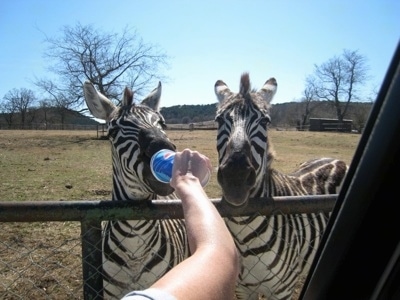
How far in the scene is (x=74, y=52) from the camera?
3381 centimetres

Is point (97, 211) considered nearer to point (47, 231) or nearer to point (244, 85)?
point (244, 85)

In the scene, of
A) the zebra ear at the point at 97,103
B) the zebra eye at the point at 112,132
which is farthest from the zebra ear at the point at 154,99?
the zebra eye at the point at 112,132

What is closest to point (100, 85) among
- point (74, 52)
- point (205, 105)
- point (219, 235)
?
point (74, 52)

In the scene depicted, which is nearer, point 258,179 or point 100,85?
point 258,179

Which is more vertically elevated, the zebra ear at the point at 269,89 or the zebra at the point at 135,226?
the zebra ear at the point at 269,89

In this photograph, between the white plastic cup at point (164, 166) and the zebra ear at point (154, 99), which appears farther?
the zebra ear at point (154, 99)

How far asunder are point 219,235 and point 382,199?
1.81 feet

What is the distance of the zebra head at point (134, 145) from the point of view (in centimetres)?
279

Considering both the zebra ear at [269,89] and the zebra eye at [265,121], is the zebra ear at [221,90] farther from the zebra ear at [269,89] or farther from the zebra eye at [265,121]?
the zebra eye at [265,121]

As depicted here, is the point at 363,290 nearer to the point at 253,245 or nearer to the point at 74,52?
the point at 253,245

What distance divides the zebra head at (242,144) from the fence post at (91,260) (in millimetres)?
926

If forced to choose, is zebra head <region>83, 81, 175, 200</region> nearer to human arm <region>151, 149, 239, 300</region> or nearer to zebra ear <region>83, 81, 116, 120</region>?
zebra ear <region>83, 81, 116, 120</region>

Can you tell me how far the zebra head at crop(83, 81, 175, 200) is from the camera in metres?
2.79

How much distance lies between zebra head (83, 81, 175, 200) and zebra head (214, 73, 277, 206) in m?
0.47
